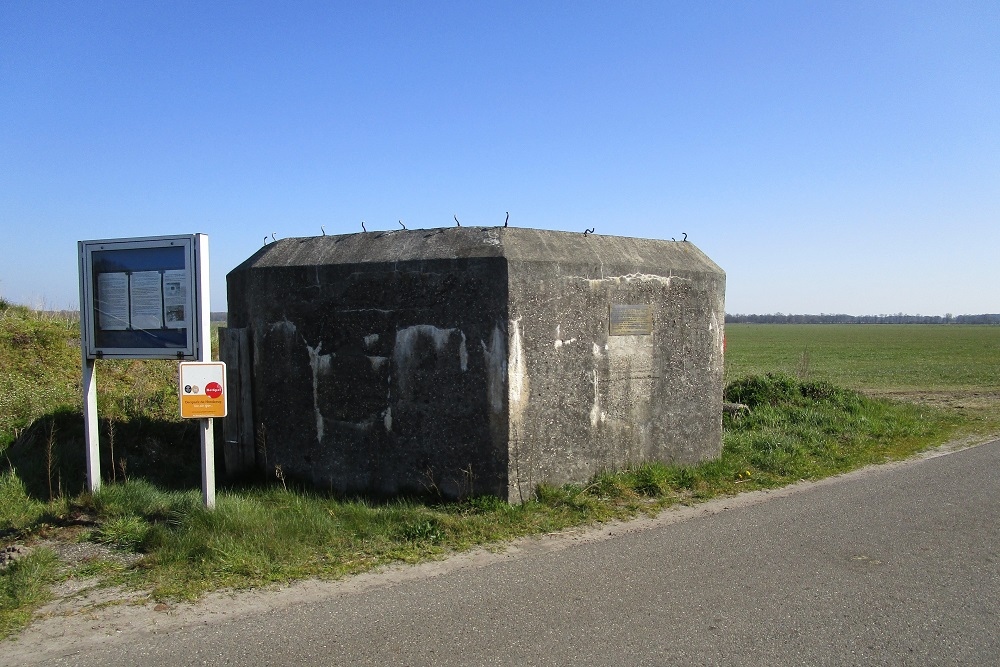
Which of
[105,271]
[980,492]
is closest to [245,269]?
[105,271]

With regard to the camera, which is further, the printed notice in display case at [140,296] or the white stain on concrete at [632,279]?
the white stain on concrete at [632,279]

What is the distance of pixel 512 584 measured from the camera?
14.5 ft

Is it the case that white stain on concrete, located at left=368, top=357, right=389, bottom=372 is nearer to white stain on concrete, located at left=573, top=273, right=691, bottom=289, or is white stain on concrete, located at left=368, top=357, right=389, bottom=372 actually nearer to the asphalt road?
white stain on concrete, located at left=573, top=273, right=691, bottom=289

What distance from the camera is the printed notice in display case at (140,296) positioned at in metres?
5.70

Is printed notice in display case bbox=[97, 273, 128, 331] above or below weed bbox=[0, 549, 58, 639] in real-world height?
above

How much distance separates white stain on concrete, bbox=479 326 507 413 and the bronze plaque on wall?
4.20 ft

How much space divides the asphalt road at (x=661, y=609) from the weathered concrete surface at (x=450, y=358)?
3.61ft

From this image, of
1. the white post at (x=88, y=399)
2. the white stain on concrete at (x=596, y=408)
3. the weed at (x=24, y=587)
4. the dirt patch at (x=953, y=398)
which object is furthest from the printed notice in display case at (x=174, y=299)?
the dirt patch at (x=953, y=398)

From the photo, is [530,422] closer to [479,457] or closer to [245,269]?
[479,457]

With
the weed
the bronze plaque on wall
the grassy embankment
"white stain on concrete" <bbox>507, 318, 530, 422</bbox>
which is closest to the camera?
the weed

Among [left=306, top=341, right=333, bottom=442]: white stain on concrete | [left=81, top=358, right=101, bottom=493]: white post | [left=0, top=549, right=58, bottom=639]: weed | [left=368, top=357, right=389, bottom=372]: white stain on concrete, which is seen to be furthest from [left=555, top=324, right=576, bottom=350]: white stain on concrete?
[left=0, top=549, right=58, bottom=639]: weed

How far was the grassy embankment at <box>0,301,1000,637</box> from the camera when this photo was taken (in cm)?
462

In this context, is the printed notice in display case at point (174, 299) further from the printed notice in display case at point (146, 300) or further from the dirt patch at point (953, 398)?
the dirt patch at point (953, 398)

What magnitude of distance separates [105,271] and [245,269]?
3.99 feet
